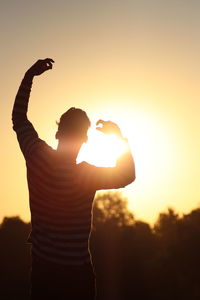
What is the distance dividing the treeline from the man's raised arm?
52.3m

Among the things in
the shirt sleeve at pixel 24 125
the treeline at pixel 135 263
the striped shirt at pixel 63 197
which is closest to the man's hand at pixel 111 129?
the striped shirt at pixel 63 197

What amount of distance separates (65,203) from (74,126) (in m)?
0.61

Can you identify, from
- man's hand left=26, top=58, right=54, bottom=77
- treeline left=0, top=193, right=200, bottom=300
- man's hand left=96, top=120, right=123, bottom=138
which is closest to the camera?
man's hand left=96, top=120, right=123, bottom=138

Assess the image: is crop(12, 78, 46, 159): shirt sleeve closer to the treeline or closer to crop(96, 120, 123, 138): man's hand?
crop(96, 120, 123, 138): man's hand

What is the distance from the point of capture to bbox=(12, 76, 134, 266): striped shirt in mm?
4426

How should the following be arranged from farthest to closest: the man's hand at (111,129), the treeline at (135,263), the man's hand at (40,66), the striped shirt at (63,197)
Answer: the treeline at (135,263), the man's hand at (40,66), the man's hand at (111,129), the striped shirt at (63,197)

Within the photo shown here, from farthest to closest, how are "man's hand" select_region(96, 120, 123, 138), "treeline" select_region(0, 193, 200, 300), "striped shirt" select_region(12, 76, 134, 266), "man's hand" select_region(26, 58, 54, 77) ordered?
"treeline" select_region(0, 193, 200, 300) < "man's hand" select_region(26, 58, 54, 77) < "man's hand" select_region(96, 120, 123, 138) < "striped shirt" select_region(12, 76, 134, 266)

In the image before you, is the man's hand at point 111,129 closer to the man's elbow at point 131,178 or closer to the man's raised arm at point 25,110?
the man's elbow at point 131,178

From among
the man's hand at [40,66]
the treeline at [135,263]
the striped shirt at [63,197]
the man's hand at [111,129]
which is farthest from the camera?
the treeline at [135,263]

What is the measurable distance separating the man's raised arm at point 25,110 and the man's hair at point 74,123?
257 millimetres

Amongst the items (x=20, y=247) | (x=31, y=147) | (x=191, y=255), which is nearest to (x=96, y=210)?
(x=20, y=247)

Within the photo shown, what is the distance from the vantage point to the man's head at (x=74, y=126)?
4.67 m

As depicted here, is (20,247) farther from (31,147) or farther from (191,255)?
(31,147)

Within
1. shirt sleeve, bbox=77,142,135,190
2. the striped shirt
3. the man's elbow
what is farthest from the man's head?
the man's elbow
